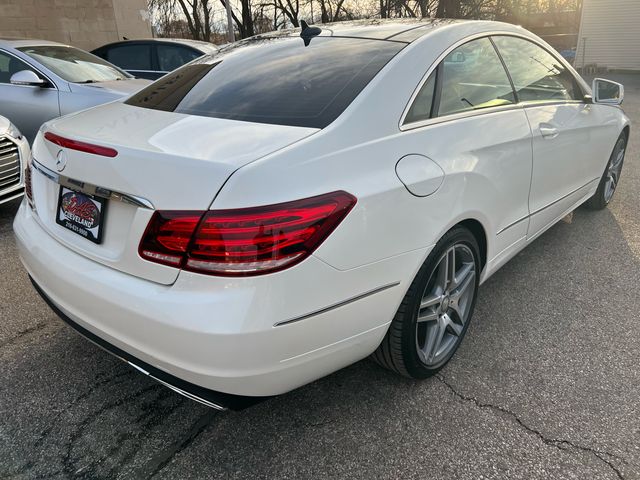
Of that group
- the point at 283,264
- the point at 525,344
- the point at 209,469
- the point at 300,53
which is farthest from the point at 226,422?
the point at 300,53

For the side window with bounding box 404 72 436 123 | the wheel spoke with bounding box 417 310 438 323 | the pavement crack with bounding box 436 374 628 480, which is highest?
the side window with bounding box 404 72 436 123

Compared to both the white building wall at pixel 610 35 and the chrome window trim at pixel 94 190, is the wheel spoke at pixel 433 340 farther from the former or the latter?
the white building wall at pixel 610 35

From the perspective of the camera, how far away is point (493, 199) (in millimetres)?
2523

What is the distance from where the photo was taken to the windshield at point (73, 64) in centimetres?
589

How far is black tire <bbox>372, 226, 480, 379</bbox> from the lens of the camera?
2.12 meters

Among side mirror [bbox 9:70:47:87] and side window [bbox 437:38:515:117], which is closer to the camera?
side window [bbox 437:38:515:117]

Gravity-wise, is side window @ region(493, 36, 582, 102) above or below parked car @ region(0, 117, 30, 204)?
above

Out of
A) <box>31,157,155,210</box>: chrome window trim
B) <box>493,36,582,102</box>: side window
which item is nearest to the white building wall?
<box>493,36,582,102</box>: side window

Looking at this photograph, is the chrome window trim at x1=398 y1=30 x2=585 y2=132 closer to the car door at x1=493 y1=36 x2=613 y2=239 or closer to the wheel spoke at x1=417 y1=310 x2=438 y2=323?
the car door at x1=493 y1=36 x2=613 y2=239

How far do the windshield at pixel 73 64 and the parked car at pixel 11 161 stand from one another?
4.91ft

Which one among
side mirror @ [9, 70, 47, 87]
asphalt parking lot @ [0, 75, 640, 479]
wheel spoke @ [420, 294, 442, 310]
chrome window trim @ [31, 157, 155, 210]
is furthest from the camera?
side mirror @ [9, 70, 47, 87]

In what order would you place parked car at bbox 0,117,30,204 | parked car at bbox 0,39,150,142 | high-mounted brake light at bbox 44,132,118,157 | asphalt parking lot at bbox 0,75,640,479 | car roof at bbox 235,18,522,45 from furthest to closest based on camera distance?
parked car at bbox 0,39,150,142, parked car at bbox 0,117,30,204, car roof at bbox 235,18,522,45, asphalt parking lot at bbox 0,75,640,479, high-mounted brake light at bbox 44,132,118,157

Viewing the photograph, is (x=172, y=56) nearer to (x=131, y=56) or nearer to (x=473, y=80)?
(x=131, y=56)

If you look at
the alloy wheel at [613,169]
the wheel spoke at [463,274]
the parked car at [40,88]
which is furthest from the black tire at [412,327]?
the parked car at [40,88]
